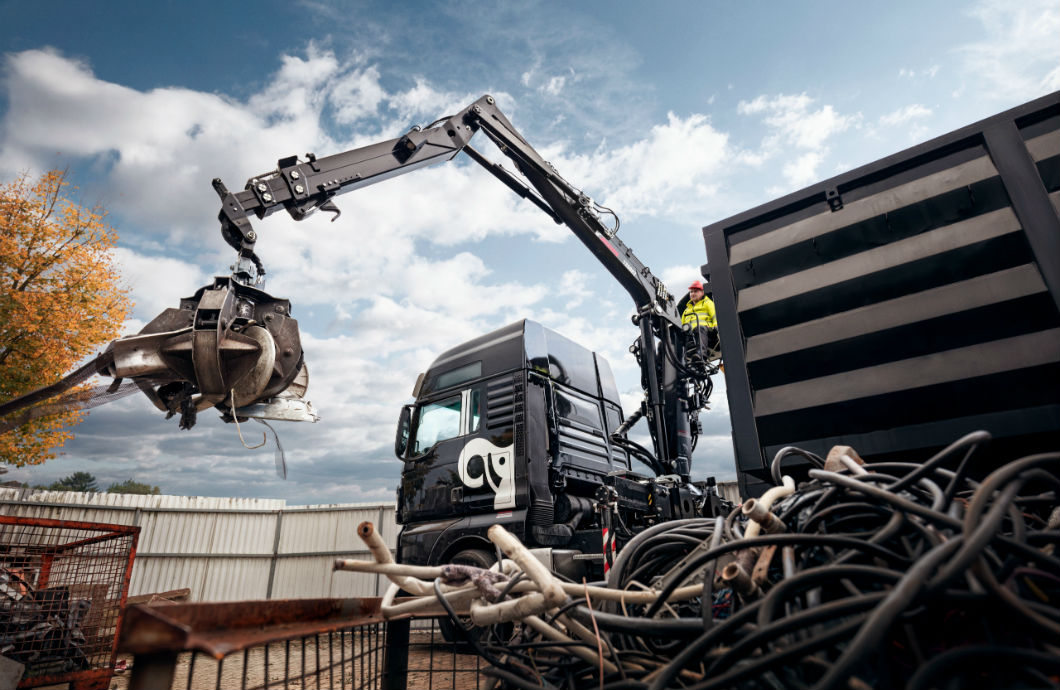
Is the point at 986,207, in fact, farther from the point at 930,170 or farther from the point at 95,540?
the point at 95,540

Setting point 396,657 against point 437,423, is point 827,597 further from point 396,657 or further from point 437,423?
point 437,423

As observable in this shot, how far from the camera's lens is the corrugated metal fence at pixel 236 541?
1130 centimetres

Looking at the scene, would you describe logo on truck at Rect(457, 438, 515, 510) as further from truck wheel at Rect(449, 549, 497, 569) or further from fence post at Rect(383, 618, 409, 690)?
fence post at Rect(383, 618, 409, 690)

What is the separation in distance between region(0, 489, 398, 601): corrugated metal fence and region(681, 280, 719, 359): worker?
8857mm

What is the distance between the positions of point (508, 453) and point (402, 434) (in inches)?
60.5

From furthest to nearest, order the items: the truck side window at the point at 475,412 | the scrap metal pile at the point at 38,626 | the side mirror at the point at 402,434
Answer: the side mirror at the point at 402,434
the truck side window at the point at 475,412
the scrap metal pile at the point at 38,626

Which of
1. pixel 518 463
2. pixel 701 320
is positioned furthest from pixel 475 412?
pixel 701 320

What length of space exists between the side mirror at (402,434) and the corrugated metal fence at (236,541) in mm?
6329

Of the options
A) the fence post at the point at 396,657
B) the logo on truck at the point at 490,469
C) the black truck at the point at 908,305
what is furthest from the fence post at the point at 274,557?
the black truck at the point at 908,305

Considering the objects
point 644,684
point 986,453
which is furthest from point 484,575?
point 986,453

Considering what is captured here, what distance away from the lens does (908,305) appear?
1.99m

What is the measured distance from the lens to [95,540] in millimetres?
3928

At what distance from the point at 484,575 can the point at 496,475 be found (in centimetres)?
386

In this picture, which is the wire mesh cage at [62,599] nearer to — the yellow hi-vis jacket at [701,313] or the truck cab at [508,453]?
the truck cab at [508,453]
